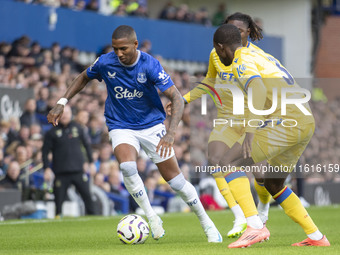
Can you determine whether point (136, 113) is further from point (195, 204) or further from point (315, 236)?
point (315, 236)

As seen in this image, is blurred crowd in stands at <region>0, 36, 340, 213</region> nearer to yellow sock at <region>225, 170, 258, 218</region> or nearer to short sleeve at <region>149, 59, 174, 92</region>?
short sleeve at <region>149, 59, 174, 92</region>

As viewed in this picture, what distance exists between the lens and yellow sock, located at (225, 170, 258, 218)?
335 inches

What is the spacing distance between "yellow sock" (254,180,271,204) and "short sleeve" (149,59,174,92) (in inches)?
74.9

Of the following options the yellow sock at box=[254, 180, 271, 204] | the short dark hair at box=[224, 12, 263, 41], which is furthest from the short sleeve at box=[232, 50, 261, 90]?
the yellow sock at box=[254, 180, 271, 204]

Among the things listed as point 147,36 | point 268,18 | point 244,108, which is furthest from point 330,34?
point 244,108

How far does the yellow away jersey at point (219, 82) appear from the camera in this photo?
32.2ft

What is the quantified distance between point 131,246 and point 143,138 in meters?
1.20

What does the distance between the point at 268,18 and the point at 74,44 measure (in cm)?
1264

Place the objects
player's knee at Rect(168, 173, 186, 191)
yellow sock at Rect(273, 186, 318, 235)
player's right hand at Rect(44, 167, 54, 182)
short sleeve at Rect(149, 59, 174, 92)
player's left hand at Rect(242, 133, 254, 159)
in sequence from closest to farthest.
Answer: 1. player's left hand at Rect(242, 133, 254, 159)
2. yellow sock at Rect(273, 186, 318, 235)
3. short sleeve at Rect(149, 59, 174, 92)
4. player's knee at Rect(168, 173, 186, 191)
5. player's right hand at Rect(44, 167, 54, 182)

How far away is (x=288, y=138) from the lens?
8.12m

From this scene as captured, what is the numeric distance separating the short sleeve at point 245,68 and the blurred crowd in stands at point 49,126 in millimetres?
7315

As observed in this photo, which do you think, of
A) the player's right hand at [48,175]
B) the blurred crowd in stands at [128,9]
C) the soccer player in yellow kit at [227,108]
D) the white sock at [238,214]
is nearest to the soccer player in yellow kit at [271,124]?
the soccer player in yellow kit at [227,108]

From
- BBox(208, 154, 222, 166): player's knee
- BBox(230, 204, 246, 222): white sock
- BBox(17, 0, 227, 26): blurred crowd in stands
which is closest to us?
BBox(208, 154, 222, 166): player's knee

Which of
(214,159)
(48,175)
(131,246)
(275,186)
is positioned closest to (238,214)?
(214,159)
